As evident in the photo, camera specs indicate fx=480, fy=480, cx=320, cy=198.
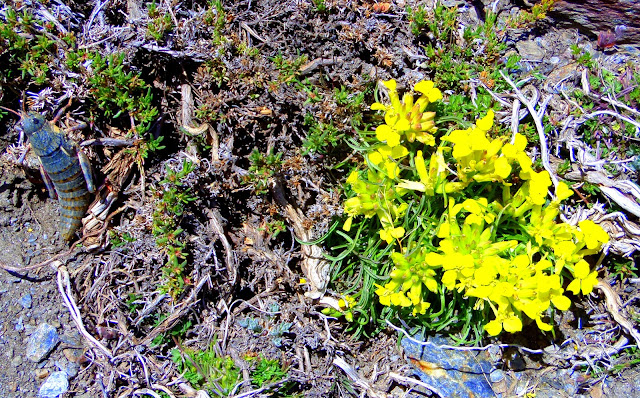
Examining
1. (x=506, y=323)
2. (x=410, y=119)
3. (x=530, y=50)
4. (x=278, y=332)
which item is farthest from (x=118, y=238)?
(x=530, y=50)

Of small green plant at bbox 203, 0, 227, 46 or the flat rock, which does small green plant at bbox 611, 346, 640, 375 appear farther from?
small green plant at bbox 203, 0, 227, 46

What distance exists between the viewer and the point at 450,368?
2936 mm

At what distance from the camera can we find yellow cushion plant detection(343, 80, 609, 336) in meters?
2.49

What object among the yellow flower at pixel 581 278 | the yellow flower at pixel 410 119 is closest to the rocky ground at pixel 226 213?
the yellow flower at pixel 410 119

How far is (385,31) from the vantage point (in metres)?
3.20

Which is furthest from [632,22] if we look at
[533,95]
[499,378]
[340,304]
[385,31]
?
[340,304]

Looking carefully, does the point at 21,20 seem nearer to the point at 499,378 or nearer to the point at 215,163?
the point at 215,163

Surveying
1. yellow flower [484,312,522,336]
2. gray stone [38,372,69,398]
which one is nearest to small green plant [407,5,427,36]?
yellow flower [484,312,522,336]

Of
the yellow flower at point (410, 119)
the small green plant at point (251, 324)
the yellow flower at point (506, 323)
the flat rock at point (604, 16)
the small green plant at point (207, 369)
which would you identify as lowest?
the small green plant at point (207, 369)

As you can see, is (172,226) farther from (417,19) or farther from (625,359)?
(625,359)

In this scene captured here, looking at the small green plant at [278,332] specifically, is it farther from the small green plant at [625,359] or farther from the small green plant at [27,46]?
the small green plant at [27,46]

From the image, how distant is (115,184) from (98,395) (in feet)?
4.23

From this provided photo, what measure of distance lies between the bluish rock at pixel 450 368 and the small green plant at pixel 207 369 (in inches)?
43.3

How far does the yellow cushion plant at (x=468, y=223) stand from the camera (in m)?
2.49
